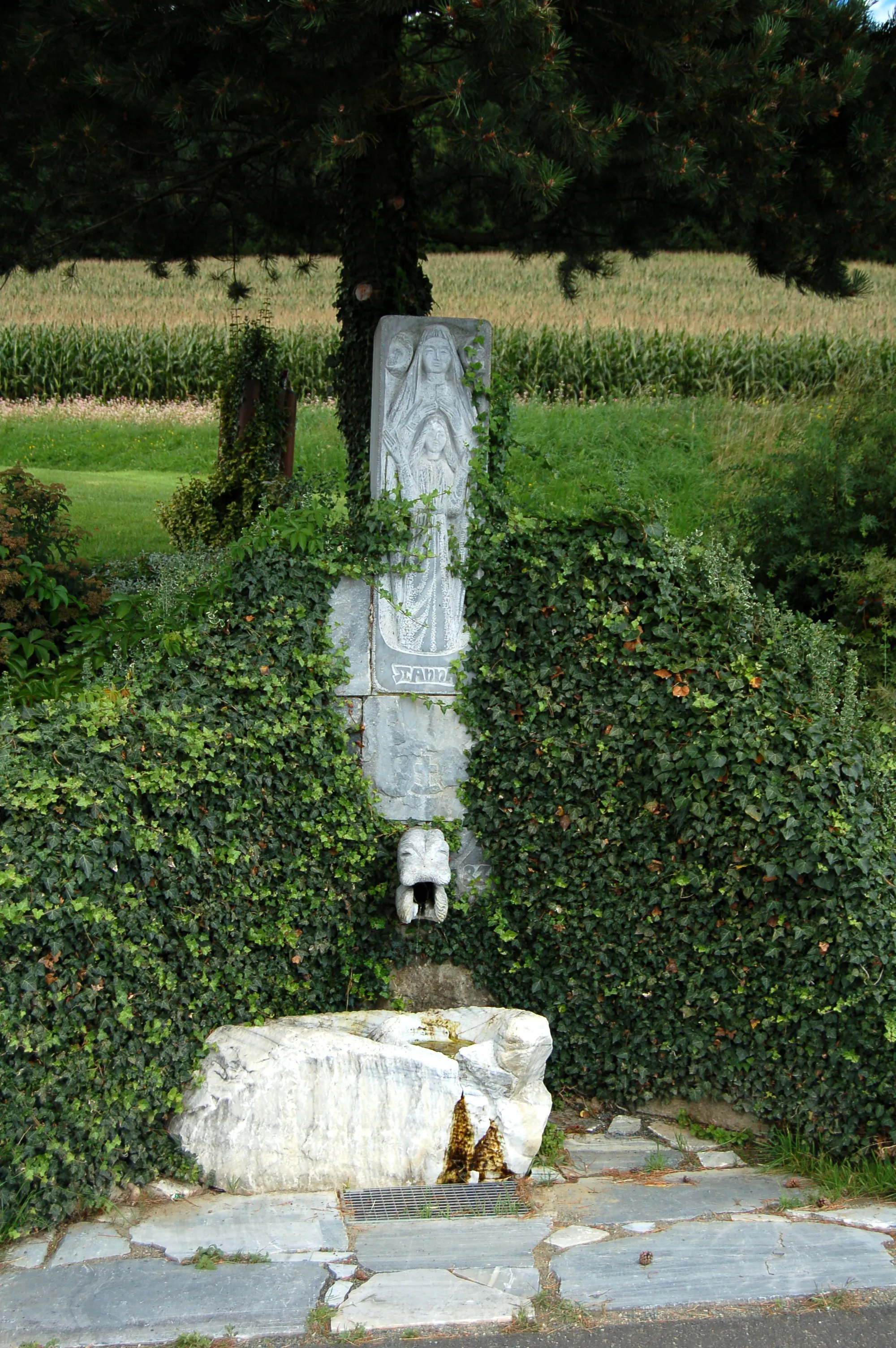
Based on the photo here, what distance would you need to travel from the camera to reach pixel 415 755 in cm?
555

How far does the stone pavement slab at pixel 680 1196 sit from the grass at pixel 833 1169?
0.11m

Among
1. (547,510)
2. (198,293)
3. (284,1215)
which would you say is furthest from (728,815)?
(198,293)

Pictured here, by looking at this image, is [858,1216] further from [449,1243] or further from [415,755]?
[415,755]

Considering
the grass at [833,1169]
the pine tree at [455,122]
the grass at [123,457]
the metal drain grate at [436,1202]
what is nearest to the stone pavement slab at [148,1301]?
the metal drain grate at [436,1202]

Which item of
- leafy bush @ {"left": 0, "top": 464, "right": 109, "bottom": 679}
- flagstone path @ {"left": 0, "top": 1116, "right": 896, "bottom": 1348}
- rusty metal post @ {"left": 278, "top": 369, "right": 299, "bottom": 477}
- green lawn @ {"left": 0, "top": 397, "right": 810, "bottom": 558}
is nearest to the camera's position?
flagstone path @ {"left": 0, "top": 1116, "right": 896, "bottom": 1348}

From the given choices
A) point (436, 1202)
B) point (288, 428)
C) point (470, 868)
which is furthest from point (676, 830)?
point (288, 428)

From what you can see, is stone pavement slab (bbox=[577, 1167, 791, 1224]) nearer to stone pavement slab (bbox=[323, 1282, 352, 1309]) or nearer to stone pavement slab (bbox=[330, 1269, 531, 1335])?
stone pavement slab (bbox=[330, 1269, 531, 1335])

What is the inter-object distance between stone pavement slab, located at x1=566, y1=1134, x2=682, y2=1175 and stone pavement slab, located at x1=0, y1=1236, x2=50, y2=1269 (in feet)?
7.31

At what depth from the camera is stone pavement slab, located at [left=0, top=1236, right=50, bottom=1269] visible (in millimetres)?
3998

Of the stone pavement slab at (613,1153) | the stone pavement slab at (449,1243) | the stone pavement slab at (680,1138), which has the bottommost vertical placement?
the stone pavement slab at (613,1153)

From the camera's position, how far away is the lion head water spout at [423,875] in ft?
17.1

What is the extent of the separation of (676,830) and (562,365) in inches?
488

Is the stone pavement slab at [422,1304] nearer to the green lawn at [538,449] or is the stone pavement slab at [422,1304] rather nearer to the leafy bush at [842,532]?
the green lawn at [538,449]

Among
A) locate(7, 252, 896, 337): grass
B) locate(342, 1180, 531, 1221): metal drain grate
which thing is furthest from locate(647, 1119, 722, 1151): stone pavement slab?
locate(7, 252, 896, 337): grass
